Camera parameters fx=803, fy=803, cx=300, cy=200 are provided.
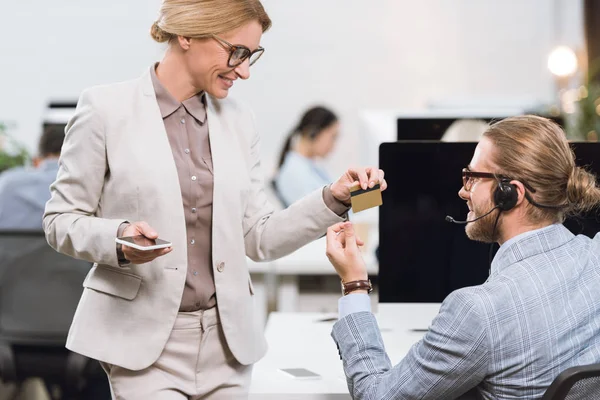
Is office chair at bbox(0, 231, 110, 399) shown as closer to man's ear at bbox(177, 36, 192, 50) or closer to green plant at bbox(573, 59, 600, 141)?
man's ear at bbox(177, 36, 192, 50)

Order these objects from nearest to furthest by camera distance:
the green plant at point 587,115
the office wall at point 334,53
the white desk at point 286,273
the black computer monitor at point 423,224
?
the black computer monitor at point 423,224 → the white desk at point 286,273 → the green plant at point 587,115 → the office wall at point 334,53

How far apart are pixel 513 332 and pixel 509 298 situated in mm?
54

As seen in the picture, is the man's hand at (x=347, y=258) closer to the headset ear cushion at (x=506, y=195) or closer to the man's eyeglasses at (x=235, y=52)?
the headset ear cushion at (x=506, y=195)

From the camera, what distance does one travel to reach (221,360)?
5.39ft

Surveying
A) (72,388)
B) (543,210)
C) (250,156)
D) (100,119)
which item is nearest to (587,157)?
(543,210)

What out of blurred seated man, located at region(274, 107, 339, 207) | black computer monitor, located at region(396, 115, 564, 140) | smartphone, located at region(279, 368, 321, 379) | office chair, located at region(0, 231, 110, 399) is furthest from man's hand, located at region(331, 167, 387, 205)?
blurred seated man, located at region(274, 107, 339, 207)

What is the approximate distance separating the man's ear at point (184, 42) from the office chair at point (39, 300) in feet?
4.42

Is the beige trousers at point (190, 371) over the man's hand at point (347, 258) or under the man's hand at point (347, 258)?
under

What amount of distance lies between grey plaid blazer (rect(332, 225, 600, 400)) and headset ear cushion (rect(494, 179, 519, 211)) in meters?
0.06

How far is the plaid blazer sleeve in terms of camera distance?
126cm

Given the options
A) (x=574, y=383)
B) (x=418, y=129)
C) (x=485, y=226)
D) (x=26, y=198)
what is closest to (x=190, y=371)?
(x=485, y=226)

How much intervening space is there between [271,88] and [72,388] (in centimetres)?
464

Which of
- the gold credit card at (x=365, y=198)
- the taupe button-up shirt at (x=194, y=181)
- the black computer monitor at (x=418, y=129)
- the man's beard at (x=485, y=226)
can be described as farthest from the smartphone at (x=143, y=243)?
the black computer monitor at (x=418, y=129)

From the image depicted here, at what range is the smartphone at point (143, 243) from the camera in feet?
4.69
